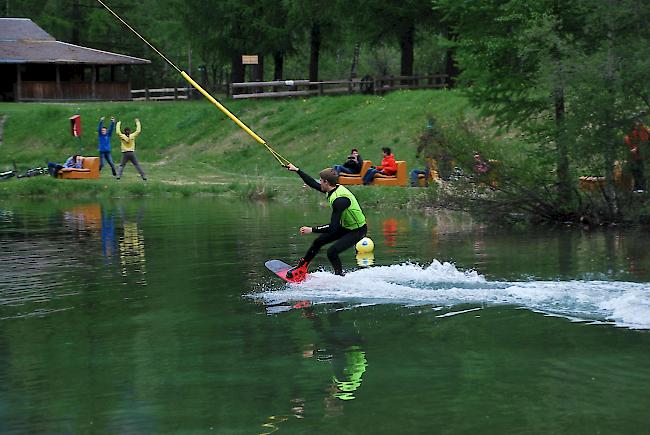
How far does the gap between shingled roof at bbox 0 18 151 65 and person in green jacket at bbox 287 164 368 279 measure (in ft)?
168

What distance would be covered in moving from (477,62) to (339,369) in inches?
710

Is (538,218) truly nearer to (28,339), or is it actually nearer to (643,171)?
(643,171)

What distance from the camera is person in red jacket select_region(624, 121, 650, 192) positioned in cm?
2458

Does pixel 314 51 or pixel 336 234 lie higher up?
pixel 314 51

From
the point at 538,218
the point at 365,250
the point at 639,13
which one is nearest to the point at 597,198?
the point at 538,218

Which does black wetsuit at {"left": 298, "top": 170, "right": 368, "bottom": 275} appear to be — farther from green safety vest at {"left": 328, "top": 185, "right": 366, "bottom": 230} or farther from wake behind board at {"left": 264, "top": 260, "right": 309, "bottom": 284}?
wake behind board at {"left": 264, "top": 260, "right": 309, "bottom": 284}

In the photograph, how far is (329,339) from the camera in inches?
566

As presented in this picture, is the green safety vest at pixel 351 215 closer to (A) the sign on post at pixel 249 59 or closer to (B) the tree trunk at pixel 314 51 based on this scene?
(A) the sign on post at pixel 249 59

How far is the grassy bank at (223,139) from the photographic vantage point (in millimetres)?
39375

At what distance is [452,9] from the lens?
30.3 meters

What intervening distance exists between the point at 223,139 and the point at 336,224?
34571mm

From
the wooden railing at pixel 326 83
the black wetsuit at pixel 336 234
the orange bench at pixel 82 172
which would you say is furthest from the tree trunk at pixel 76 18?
the black wetsuit at pixel 336 234

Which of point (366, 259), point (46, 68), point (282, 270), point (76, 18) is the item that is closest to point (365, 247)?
point (366, 259)

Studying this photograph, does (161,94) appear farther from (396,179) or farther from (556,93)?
(556,93)
